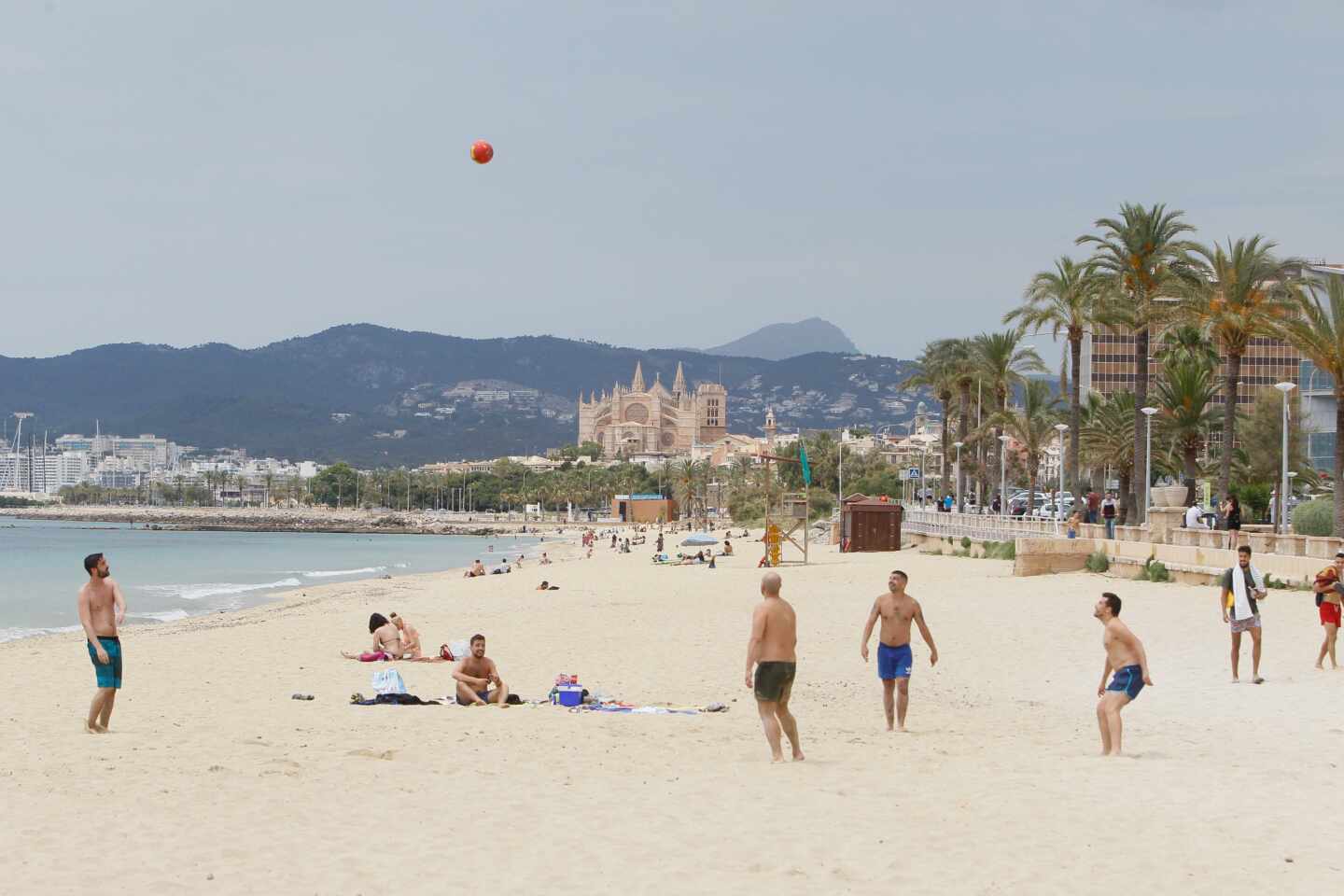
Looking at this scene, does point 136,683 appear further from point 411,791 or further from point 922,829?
point 922,829

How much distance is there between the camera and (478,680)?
13312 mm

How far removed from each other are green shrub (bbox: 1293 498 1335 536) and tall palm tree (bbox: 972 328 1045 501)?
1694 centimetres

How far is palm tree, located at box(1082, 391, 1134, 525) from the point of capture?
49.2 meters

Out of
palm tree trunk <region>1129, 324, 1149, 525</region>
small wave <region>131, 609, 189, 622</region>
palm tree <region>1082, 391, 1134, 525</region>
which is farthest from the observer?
palm tree <region>1082, 391, 1134, 525</region>

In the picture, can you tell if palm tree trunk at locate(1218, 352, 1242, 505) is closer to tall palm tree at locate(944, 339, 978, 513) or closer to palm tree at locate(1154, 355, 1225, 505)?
palm tree at locate(1154, 355, 1225, 505)

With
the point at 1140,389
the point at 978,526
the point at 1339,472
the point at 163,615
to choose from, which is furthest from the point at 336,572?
the point at 1339,472

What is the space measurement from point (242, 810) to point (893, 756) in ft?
15.1

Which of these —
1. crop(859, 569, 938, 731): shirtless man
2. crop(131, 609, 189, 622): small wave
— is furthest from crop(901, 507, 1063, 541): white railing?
crop(859, 569, 938, 731): shirtless man

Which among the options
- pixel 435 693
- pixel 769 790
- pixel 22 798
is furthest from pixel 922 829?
pixel 435 693

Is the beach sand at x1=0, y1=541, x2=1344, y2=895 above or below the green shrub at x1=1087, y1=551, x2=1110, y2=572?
below

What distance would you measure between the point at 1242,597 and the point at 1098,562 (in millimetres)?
14391

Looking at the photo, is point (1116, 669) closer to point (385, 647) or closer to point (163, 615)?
point (385, 647)

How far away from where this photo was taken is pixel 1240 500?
145 feet

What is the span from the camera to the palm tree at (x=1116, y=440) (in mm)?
49219
